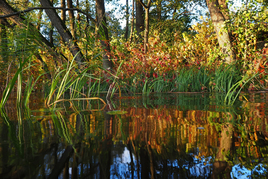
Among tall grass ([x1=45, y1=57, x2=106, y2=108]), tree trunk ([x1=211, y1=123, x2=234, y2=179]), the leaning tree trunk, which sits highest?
the leaning tree trunk

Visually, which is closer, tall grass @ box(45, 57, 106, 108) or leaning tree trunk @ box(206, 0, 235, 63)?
tall grass @ box(45, 57, 106, 108)

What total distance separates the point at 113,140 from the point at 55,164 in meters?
0.24

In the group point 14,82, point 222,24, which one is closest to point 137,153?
point 14,82

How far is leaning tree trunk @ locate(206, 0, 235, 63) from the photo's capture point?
18.1 feet

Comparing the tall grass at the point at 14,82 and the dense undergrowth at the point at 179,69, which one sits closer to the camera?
the tall grass at the point at 14,82

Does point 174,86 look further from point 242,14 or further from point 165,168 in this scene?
point 165,168

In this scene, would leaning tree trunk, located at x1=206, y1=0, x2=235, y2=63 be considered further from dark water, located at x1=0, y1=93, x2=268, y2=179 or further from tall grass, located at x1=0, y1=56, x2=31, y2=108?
dark water, located at x1=0, y1=93, x2=268, y2=179

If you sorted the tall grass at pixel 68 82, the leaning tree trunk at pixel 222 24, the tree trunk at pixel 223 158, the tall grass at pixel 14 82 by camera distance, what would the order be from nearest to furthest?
1. the tree trunk at pixel 223 158
2. the tall grass at pixel 14 82
3. the tall grass at pixel 68 82
4. the leaning tree trunk at pixel 222 24

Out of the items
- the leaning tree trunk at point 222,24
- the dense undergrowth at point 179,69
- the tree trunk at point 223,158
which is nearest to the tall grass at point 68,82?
the dense undergrowth at point 179,69

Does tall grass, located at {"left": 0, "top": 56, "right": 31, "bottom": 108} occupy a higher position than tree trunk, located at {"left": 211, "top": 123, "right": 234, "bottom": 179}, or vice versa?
tall grass, located at {"left": 0, "top": 56, "right": 31, "bottom": 108}

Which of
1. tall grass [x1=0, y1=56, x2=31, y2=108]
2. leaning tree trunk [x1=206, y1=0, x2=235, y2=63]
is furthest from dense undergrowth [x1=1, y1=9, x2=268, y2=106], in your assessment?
tall grass [x1=0, y1=56, x2=31, y2=108]

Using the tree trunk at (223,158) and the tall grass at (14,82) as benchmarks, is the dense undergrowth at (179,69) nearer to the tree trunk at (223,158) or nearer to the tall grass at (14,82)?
the tall grass at (14,82)

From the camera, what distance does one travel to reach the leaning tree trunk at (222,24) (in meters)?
5.53

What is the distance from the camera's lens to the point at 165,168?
1.47 feet
